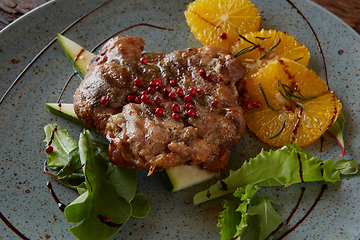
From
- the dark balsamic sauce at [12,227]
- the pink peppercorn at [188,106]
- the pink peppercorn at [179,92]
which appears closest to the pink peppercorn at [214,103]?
the pink peppercorn at [188,106]

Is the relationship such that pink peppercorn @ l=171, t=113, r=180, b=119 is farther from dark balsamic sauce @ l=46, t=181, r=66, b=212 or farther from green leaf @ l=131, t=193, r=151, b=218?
dark balsamic sauce @ l=46, t=181, r=66, b=212

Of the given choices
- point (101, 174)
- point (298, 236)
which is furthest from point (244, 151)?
point (101, 174)

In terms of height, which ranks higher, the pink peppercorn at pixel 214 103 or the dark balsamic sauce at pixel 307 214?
the pink peppercorn at pixel 214 103

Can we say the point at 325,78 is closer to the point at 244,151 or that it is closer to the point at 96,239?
the point at 244,151

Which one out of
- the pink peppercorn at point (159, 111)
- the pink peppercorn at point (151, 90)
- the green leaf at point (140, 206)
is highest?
the pink peppercorn at point (151, 90)

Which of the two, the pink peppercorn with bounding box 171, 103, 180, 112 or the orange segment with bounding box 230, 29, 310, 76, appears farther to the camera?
the orange segment with bounding box 230, 29, 310, 76

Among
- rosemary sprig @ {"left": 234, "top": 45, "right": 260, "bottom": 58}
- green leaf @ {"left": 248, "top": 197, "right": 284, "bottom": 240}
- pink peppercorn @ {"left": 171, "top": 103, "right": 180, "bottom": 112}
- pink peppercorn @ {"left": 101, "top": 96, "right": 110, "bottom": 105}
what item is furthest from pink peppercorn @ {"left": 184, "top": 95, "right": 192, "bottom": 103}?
green leaf @ {"left": 248, "top": 197, "right": 284, "bottom": 240}

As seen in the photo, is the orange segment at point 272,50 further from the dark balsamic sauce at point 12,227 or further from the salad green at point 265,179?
the dark balsamic sauce at point 12,227
